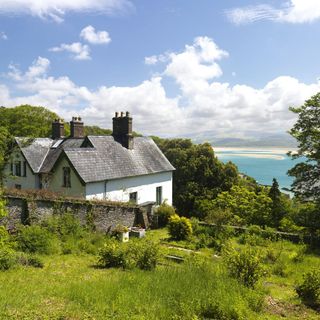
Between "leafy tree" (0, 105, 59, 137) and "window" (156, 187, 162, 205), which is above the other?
"leafy tree" (0, 105, 59, 137)

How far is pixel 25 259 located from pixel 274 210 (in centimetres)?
1800

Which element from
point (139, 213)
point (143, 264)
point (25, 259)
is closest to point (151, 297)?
point (143, 264)

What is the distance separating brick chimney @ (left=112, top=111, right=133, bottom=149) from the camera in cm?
3080

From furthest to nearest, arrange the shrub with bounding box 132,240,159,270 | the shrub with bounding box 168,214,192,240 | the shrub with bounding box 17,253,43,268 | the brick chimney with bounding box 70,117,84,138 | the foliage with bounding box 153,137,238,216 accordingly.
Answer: the foliage with bounding box 153,137,238,216 < the brick chimney with bounding box 70,117,84,138 < the shrub with bounding box 168,214,192,240 < the shrub with bounding box 17,253,43,268 < the shrub with bounding box 132,240,159,270

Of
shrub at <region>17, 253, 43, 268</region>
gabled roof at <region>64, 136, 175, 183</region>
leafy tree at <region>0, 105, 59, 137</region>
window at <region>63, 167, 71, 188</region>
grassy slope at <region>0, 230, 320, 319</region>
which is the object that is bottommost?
shrub at <region>17, 253, 43, 268</region>

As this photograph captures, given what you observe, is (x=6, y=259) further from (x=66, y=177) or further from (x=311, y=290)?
(x=66, y=177)

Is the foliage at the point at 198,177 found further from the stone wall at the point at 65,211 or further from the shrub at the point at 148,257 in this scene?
the shrub at the point at 148,257

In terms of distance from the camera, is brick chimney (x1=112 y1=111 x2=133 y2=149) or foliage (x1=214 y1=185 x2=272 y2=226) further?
brick chimney (x1=112 y1=111 x2=133 y2=149)

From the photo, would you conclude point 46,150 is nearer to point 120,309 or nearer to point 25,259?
point 25,259

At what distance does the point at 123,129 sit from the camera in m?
31.1

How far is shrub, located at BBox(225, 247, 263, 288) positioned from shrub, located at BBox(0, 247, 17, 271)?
8.48 m

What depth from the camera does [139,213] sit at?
24234 mm

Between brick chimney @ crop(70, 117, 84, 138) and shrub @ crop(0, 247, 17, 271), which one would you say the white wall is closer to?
brick chimney @ crop(70, 117, 84, 138)

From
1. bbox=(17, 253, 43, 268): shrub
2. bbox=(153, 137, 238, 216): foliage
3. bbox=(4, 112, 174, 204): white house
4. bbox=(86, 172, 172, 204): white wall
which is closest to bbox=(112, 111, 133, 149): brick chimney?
bbox=(4, 112, 174, 204): white house
